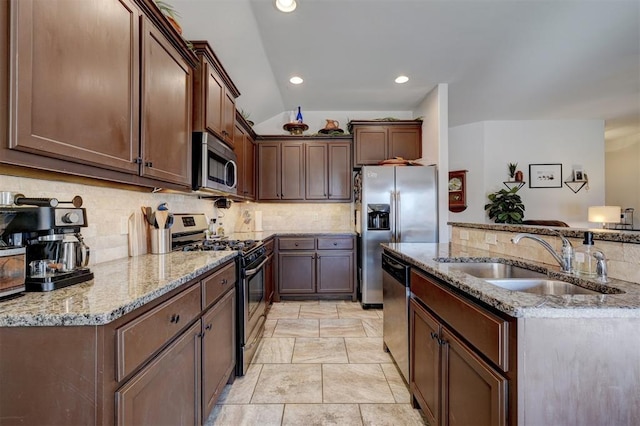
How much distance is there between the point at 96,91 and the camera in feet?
3.69

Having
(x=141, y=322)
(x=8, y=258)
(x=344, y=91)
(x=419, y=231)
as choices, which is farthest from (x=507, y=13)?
(x=8, y=258)

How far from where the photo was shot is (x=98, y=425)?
2.58 feet

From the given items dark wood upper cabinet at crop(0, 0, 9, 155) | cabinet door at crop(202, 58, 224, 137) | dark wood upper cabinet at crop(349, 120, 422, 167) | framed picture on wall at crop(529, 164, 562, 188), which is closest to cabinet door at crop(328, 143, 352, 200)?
dark wood upper cabinet at crop(349, 120, 422, 167)

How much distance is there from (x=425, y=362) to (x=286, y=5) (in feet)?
8.46

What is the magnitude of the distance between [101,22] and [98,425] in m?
1.40

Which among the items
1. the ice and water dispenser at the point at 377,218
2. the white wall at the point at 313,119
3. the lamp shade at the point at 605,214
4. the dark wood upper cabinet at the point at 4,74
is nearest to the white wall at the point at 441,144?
the ice and water dispenser at the point at 377,218

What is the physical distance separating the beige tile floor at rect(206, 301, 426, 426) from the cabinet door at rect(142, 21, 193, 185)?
57.4 inches

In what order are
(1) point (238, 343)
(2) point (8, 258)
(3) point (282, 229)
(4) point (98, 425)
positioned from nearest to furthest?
(4) point (98, 425) → (2) point (8, 258) → (1) point (238, 343) → (3) point (282, 229)

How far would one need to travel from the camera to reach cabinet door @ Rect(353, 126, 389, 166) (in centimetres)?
407

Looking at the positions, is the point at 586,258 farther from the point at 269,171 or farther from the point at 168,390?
the point at 269,171

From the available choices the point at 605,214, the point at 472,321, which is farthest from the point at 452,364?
the point at 605,214

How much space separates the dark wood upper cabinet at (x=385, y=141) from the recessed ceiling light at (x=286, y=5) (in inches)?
77.3

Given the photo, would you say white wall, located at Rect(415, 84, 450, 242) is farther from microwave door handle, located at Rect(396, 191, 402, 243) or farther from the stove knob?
the stove knob

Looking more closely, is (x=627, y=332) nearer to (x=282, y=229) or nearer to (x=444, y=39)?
(x=444, y=39)
